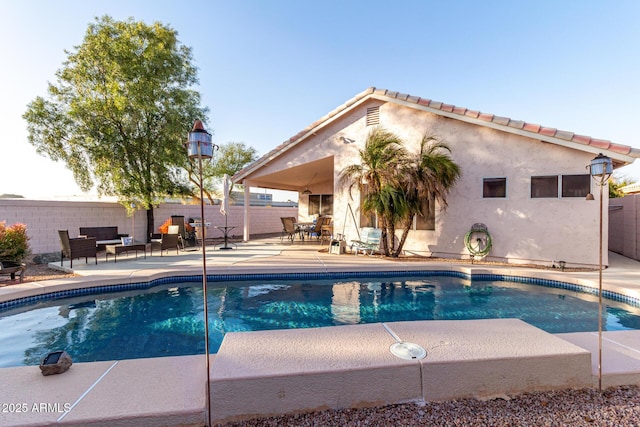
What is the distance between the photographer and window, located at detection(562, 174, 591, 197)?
7664mm

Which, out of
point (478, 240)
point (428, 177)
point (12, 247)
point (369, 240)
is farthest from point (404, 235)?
point (12, 247)

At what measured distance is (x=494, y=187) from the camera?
8719 millimetres

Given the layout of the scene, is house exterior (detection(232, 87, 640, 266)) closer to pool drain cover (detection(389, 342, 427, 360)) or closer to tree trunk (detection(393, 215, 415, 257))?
A: tree trunk (detection(393, 215, 415, 257))

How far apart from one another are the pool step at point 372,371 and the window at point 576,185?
6.82 meters

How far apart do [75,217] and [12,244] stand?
4.24m

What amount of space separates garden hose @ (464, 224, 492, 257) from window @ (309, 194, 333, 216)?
7936 mm

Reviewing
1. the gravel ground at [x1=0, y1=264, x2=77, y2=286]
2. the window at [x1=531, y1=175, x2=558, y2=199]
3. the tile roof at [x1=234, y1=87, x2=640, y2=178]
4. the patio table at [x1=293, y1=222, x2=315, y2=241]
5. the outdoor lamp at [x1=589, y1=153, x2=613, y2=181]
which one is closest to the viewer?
the outdoor lamp at [x1=589, y1=153, x2=613, y2=181]

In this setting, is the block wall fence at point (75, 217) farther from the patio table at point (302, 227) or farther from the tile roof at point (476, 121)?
the tile roof at point (476, 121)

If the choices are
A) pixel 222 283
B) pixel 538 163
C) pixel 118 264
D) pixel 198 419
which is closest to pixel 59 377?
pixel 198 419

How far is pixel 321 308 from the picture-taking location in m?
5.68

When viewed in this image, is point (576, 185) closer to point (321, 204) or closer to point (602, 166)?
point (602, 166)

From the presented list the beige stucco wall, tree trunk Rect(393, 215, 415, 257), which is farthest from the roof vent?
tree trunk Rect(393, 215, 415, 257)

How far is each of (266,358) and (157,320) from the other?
3.48 meters

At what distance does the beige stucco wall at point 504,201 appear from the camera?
7820mm
